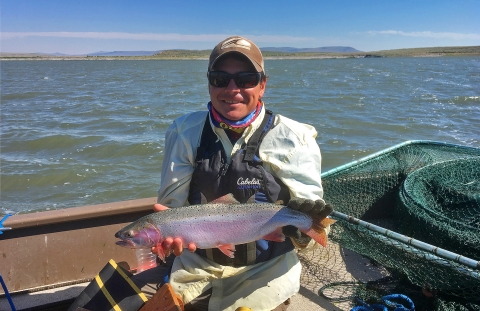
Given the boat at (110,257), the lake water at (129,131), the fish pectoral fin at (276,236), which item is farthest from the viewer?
the lake water at (129,131)

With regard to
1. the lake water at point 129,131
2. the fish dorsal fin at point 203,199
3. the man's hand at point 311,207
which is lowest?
the lake water at point 129,131

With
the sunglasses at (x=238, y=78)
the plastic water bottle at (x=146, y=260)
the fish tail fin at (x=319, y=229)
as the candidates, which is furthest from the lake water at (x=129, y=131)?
the fish tail fin at (x=319, y=229)

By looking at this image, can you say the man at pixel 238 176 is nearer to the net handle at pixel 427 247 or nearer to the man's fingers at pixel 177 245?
the man's fingers at pixel 177 245

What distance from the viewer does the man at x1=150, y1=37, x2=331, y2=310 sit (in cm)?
330

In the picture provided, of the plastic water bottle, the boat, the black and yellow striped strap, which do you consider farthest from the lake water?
the black and yellow striped strap

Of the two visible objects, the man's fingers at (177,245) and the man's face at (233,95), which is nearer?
the man's fingers at (177,245)

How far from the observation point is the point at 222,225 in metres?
3.10

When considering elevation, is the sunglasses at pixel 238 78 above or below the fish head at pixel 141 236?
above

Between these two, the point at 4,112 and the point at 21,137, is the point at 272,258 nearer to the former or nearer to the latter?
the point at 21,137

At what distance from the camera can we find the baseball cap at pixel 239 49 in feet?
10.6

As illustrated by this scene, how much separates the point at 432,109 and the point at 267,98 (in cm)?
1130

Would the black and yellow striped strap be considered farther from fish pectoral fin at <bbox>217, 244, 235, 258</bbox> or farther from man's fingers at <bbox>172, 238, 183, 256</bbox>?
fish pectoral fin at <bbox>217, 244, 235, 258</bbox>

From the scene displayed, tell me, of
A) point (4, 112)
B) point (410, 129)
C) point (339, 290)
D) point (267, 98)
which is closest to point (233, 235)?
point (339, 290)

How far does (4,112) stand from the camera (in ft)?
76.6
